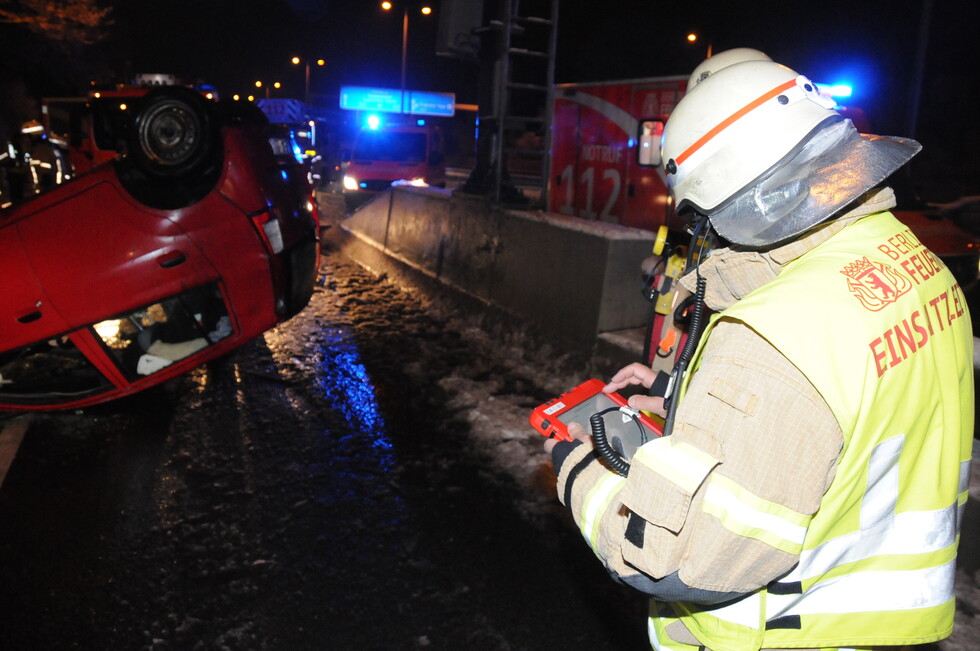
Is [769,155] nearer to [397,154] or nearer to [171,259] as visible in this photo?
[171,259]

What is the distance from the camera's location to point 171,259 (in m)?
4.54

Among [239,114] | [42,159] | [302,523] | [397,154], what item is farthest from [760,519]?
[397,154]

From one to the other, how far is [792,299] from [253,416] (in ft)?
15.0

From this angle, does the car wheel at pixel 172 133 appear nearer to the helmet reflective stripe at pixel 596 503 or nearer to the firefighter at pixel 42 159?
the helmet reflective stripe at pixel 596 503

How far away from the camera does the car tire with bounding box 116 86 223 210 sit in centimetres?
448

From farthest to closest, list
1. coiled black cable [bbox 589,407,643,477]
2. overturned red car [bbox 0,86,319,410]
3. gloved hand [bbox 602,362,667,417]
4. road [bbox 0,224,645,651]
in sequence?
overturned red car [bbox 0,86,319,410]
road [bbox 0,224,645,651]
gloved hand [bbox 602,362,667,417]
coiled black cable [bbox 589,407,643,477]

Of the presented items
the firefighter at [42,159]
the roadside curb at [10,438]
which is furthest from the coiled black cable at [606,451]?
the firefighter at [42,159]

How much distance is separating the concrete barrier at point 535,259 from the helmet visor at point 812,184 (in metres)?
4.46

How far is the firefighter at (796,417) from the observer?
125cm

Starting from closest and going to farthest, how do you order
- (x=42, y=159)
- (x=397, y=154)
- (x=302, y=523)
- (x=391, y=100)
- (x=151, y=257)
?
(x=302, y=523) < (x=151, y=257) < (x=42, y=159) < (x=397, y=154) < (x=391, y=100)

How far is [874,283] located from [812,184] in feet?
0.79

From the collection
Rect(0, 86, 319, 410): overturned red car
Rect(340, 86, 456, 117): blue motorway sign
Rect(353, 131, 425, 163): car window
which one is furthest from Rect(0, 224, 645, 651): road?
Rect(340, 86, 456, 117): blue motorway sign

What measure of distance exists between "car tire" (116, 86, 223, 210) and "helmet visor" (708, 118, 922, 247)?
4024mm

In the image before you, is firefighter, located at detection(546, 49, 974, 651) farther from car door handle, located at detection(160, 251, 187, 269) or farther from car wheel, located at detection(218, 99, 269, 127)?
car wheel, located at detection(218, 99, 269, 127)
